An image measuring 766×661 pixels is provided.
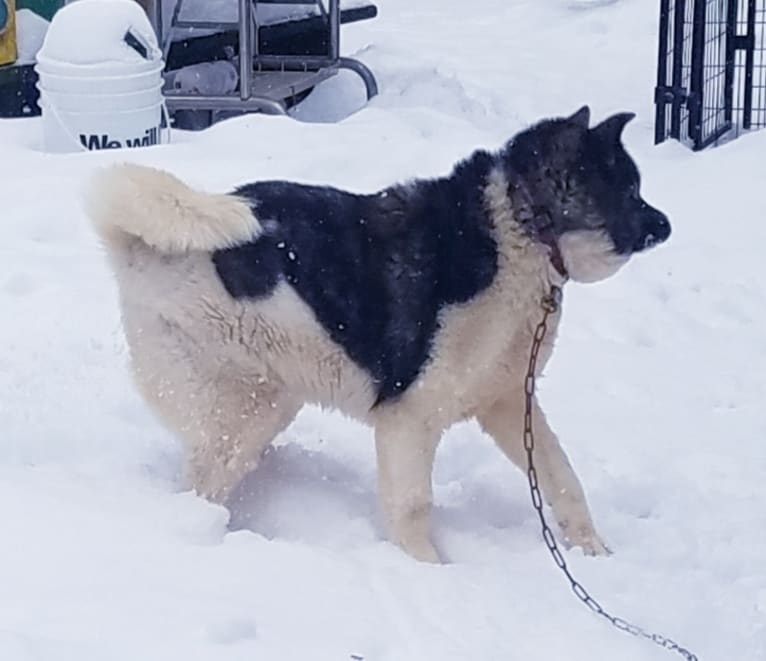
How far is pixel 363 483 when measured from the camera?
15.2 feet

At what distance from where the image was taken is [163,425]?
4.28 metres

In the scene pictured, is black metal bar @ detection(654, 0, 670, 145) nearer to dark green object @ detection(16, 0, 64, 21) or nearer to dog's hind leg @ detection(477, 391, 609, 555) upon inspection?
dark green object @ detection(16, 0, 64, 21)

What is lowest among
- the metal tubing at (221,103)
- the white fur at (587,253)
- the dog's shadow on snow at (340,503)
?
A: the metal tubing at (221,103)

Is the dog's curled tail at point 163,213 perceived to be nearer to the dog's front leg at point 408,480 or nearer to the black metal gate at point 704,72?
the dog's front leg at point 408,480

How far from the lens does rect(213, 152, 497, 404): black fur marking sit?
13.3ft

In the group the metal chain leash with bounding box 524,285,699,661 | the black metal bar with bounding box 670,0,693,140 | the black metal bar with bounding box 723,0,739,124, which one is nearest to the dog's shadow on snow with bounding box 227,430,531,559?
the metal chain leash with bounding box 524,285,699,661

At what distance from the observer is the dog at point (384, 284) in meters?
4.06

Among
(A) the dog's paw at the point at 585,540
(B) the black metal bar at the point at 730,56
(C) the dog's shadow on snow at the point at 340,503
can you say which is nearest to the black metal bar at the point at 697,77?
(B) the black metal bar at the point at 730,56

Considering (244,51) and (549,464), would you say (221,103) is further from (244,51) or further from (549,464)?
(549,464)

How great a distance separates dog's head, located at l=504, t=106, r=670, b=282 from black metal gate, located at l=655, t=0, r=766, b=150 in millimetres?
4897

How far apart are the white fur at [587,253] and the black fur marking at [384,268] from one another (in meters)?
0.21

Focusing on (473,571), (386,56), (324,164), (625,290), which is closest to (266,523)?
(473,571)

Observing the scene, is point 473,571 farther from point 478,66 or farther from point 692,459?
point 478,66

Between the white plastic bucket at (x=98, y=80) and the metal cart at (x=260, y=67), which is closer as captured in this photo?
the white plastic bucket at (x=98, y=80)
